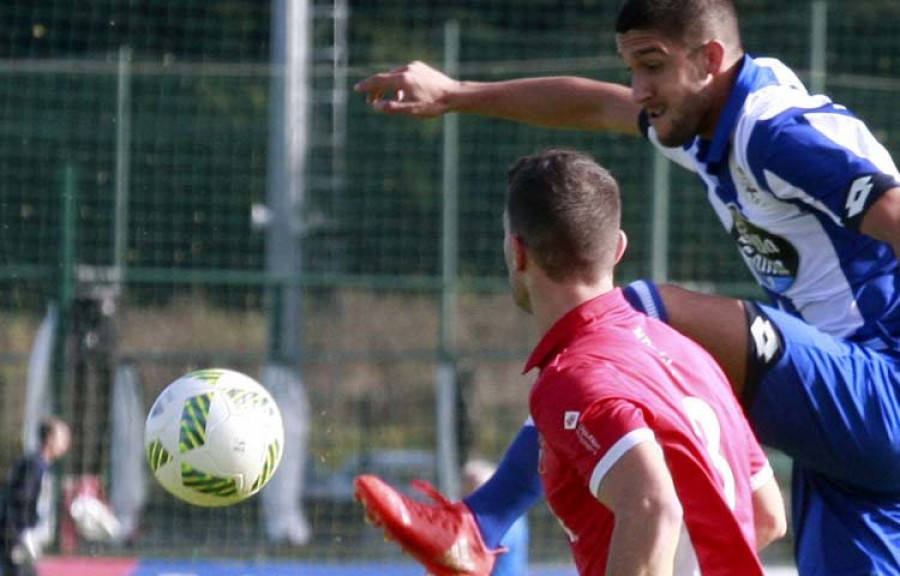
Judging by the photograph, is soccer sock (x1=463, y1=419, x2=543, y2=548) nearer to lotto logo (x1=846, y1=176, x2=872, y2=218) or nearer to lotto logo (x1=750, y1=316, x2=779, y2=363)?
lotto logo (x1=750, y1=316, x2=779, y2=363)

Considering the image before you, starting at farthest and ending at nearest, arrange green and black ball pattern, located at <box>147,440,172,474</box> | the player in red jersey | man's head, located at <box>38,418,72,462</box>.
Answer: man's head, located at <box>38,418,72,462</box> < green and black ball pattern, located at <box>147,440,172,474</box> < the player in red jersey

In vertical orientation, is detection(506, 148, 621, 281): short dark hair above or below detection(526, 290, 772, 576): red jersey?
above

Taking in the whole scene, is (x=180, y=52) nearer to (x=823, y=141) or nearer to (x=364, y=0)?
(x=364, y=0)

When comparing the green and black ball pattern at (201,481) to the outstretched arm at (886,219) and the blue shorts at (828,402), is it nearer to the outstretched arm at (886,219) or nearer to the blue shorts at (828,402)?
the blue shorts at (828,402)

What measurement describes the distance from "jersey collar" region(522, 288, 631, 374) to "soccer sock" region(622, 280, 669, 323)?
301 mm

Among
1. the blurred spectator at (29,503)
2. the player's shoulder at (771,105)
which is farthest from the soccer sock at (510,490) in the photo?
the blurred spectator at (29,503)

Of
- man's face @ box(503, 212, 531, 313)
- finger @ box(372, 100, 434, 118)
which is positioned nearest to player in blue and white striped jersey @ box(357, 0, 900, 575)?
man's face @ box(503, 212, 531, 313)

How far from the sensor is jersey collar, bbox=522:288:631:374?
3.32m

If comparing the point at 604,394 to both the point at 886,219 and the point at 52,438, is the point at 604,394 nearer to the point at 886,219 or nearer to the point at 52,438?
the point at 886,219

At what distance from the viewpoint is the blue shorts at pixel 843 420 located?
12.5 ft

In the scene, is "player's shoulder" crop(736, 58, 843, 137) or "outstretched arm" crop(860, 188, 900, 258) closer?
"outstretched arm" crop(860, 188, 900, 258)

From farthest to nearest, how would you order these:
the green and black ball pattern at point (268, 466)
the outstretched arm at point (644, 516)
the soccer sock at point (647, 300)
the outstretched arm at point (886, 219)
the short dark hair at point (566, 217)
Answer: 1. the green and black ball pattern at point (268, 466)
2. the soccer sock at point (647, 300)
3. the outstretched arm at point (886, 219)
4. the short dark hair at point (566, 217)
5. the outstretched arm at point (644, 516)

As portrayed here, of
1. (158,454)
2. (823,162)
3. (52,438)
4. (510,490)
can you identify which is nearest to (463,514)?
(510,490)

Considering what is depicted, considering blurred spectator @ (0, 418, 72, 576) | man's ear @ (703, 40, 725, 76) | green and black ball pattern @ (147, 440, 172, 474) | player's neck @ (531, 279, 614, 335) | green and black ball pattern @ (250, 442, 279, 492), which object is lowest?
blurred spectator @ (0, 418, 72, 576)
